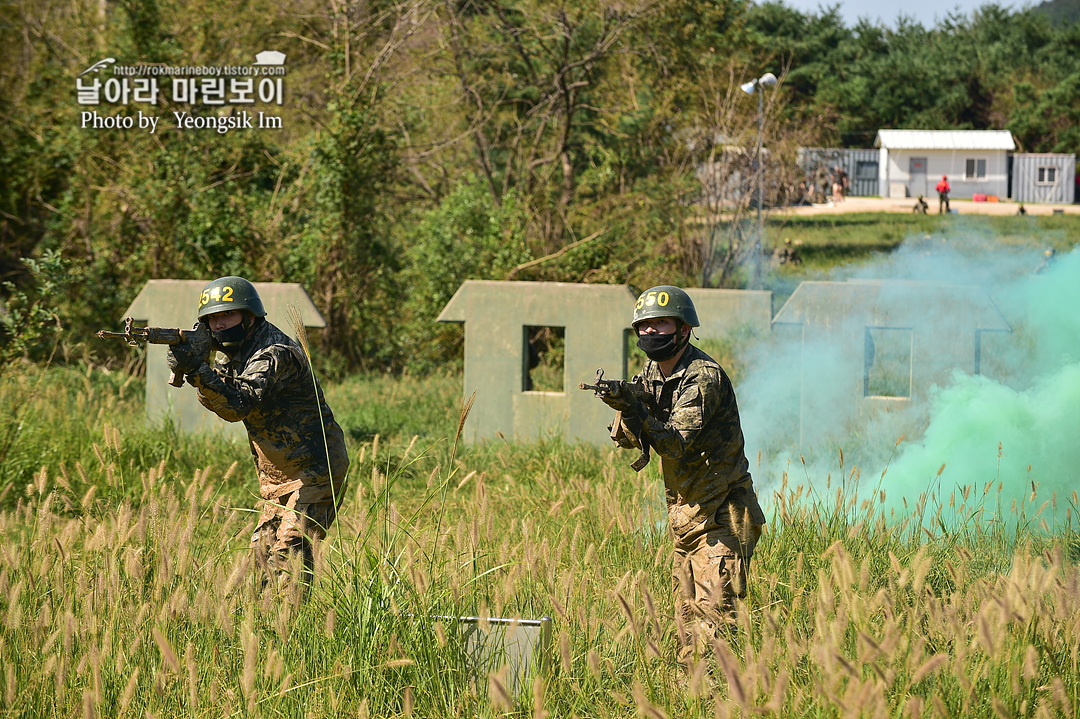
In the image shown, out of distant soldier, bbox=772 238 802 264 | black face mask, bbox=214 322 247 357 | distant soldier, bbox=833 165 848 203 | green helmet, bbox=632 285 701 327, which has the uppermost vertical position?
distant soldier, bbox=833 165 848 203

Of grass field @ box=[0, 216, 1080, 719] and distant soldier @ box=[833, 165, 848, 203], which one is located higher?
distant soldier @ box=[833, 165, 848, 203]

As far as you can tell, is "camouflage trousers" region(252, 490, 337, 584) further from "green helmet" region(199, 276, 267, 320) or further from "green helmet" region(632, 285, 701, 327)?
"green helmet" region(632, 285, 701, 327)

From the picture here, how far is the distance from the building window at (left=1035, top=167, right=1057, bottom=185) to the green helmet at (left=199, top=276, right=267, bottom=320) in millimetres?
39363

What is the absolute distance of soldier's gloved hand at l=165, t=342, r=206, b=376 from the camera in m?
5.08

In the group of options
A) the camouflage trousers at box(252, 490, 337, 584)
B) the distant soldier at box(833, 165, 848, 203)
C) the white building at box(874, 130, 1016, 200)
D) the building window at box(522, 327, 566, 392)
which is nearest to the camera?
the camouflage trousers at box(252, 490, 337, 584)

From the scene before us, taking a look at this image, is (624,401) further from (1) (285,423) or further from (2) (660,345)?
(1) (285,423)

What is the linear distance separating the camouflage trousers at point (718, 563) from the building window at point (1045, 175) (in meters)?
38.9

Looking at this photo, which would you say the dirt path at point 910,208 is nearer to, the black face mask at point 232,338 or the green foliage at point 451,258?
the green foliage at point 451,258

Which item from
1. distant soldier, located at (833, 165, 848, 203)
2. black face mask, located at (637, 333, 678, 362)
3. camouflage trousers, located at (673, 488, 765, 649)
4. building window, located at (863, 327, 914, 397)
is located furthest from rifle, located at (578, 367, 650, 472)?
distant soldier, located at (833, 165, 848, 203)

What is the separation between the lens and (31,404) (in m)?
9.01

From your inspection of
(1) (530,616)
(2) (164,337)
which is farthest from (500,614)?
(2) (164,337)

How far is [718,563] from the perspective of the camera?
4.92 meters

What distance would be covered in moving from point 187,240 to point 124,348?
168 cm

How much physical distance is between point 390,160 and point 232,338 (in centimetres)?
960
